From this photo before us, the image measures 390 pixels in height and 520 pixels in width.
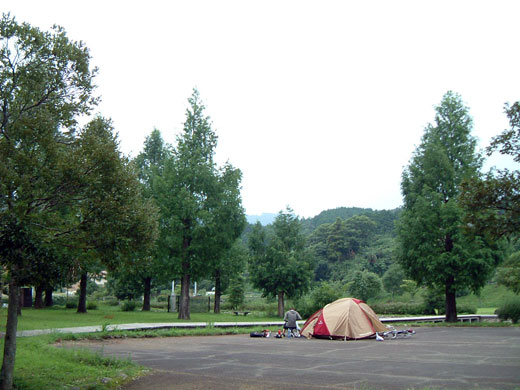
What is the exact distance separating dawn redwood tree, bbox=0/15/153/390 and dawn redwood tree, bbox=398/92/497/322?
75.1ft

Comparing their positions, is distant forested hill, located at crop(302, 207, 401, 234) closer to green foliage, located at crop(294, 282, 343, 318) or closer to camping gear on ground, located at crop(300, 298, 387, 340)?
green foliage, located at crop(294, 282, 343, 318)

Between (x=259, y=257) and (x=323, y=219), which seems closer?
(x=259, y=257)

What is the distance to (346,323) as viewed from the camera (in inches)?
774

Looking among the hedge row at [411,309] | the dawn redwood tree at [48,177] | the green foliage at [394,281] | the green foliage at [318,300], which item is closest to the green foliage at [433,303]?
the hedge row at [411,309]

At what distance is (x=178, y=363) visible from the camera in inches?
471

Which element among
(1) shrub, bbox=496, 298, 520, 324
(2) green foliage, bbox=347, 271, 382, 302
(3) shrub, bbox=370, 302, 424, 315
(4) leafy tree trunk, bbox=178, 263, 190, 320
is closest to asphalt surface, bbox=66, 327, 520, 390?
(4) leafy tree trunk, bbox=178, 263, 190, 320

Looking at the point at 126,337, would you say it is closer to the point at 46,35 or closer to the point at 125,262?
the point at 125,262

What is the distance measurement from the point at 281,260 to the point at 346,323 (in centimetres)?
1583

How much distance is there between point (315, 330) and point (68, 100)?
50.0ft

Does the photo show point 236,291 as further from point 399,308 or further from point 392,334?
point 392,334

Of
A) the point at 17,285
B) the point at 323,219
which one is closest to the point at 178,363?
the point at 17,285

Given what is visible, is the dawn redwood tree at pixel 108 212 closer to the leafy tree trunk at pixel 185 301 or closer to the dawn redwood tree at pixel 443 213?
the leafy tree trunk at pixel 185 301

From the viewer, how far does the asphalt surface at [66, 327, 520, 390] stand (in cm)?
903

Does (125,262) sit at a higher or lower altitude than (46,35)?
lower
